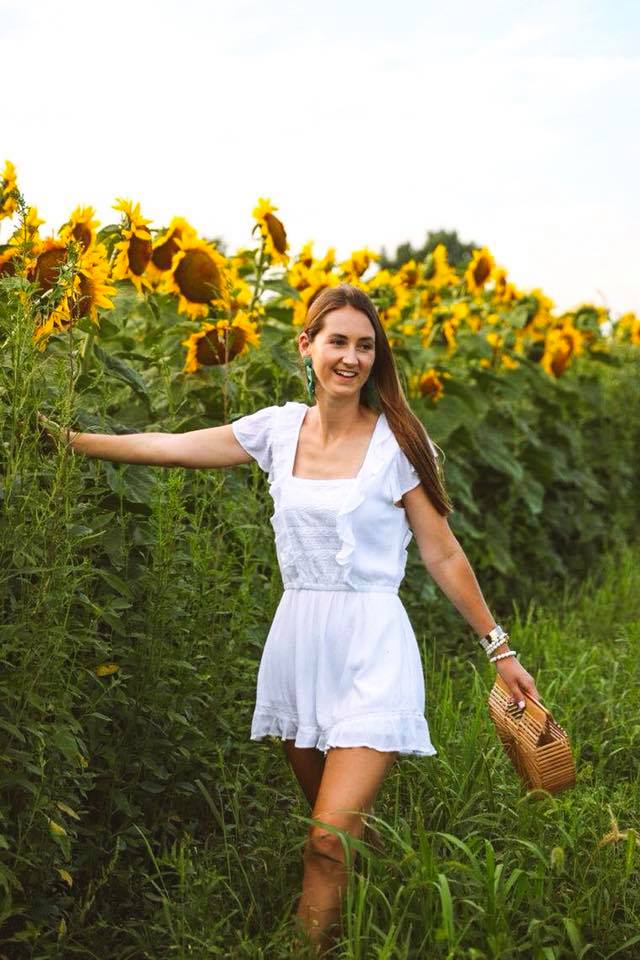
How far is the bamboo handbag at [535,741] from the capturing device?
296cm

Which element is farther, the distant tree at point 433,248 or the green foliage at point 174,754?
the distant tree at point 433,248

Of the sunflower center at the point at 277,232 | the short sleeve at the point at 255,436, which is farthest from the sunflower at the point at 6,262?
the sunflower center at the point at 277,232

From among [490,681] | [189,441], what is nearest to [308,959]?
[189,441]

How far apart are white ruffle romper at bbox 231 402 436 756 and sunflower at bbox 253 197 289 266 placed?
1991 mm

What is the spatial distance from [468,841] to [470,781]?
1.41ft

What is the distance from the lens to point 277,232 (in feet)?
16.0

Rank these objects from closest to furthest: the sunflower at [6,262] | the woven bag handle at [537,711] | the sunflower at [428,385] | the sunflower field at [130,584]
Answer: the sunflower field at [130,584] → the woven bag handle at [537,711] → the sunflower at [6,262] → the sunflower at [428,385]

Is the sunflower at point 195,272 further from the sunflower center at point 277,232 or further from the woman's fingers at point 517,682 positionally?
the woman's fingers at point 517,682

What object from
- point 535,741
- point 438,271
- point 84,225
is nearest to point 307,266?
point 438,271

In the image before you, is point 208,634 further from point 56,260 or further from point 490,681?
point 490,681

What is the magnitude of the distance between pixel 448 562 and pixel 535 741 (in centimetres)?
43

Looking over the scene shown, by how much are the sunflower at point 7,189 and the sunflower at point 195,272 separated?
0.70m

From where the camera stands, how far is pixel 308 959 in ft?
8.54

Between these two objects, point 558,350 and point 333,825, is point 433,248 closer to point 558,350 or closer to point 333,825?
point 558,350
